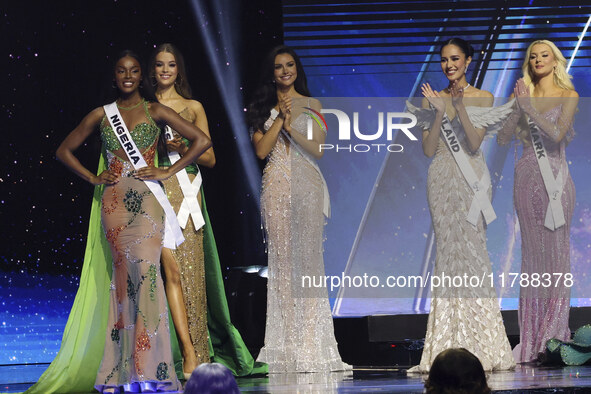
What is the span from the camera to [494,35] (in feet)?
18.7

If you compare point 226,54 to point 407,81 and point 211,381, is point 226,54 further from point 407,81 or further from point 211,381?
point 211,381

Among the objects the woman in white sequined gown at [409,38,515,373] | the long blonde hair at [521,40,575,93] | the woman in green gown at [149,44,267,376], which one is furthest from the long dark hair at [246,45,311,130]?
the long blonde hair at [521,40,575,93]

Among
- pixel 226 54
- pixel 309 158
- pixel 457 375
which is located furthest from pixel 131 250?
pixel 226 54

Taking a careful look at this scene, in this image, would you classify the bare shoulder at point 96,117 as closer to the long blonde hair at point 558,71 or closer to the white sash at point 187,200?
the white sash at point 187,200

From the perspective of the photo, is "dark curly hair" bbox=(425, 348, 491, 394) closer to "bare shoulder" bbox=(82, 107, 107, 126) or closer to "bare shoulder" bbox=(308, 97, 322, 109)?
"bare shoulder" bbox=(82, 107, 107, 126)

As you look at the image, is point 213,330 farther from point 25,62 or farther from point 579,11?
point 579,11

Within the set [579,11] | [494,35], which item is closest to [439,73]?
[494,35]

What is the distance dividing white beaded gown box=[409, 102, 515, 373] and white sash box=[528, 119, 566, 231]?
17.2 inches

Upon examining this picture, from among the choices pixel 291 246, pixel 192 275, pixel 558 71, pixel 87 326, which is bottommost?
pixel 87 326

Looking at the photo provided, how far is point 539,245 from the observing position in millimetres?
5145

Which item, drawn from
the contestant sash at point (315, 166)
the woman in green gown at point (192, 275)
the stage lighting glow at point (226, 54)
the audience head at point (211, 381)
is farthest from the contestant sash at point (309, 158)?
the audience head at point (211, 381)

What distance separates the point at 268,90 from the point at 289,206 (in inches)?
23.2

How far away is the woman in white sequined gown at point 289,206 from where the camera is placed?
488cm

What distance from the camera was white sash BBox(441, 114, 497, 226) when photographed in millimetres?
4750
